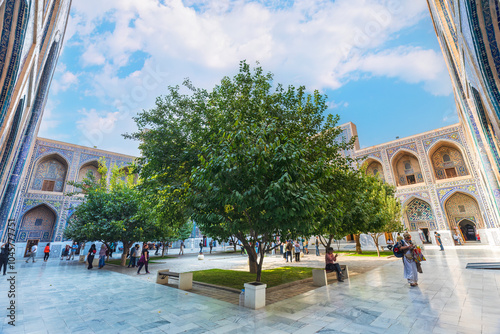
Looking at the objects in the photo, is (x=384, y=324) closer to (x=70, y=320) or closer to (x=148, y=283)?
(x=70, y=320)

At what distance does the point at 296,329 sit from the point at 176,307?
9.29 feet

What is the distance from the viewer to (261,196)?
506 centimetres

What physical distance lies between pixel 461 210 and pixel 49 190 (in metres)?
Result: 41.4

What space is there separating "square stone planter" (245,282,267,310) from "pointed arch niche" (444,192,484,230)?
27.4 m

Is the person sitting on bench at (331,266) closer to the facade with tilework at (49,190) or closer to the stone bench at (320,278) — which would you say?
the stone bench at (320,278)

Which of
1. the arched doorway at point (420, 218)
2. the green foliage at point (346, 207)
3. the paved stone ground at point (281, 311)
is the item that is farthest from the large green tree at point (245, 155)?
the arched doorway at point (420, 218)

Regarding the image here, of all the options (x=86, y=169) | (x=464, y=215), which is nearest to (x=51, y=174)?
(x=86, y=169)

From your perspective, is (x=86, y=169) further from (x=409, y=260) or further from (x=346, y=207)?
(x=409, y=260)

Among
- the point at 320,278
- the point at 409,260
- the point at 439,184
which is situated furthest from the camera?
the point at 439,184

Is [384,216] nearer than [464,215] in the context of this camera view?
Yes

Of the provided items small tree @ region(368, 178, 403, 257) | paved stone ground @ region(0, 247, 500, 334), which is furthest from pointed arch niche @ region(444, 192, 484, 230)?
paved stone ground @ region(0, 247, 500, 334)

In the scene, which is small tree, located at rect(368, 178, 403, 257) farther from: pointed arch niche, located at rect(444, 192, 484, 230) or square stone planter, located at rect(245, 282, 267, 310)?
square stone planter, located at rect(245, 282, 267, 310)

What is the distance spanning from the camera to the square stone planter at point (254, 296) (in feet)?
17.0

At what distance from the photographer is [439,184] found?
944 inches
